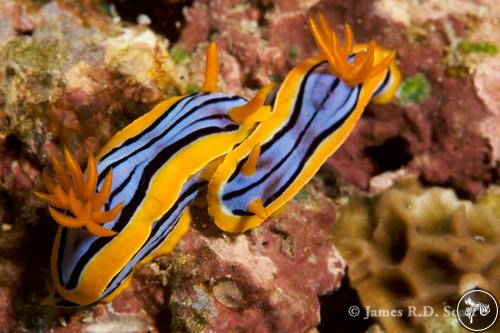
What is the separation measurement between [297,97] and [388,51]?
52.6 inches

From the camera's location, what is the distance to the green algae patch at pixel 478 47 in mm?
4727

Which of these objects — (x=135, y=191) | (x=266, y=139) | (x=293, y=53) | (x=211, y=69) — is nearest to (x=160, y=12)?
(x=293, y=53)

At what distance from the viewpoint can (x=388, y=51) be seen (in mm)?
4738

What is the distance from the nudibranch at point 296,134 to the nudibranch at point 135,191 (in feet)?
0.54

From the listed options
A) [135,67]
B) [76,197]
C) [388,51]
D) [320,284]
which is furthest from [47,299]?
[388,51]

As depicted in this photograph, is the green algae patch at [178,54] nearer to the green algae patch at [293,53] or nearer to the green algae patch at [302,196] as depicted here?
the green algae patch at [293,53]

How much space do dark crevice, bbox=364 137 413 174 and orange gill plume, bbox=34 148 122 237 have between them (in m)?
3.01

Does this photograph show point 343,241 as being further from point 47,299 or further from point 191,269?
point 47,299

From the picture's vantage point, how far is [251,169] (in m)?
3.55

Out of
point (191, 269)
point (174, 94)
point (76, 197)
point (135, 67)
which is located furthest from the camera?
point (174, 94)

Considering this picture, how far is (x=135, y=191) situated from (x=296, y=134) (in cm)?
135

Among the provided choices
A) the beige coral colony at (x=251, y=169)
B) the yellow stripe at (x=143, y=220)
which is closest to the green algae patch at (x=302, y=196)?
the beige coral colony at (x=251, y=169)

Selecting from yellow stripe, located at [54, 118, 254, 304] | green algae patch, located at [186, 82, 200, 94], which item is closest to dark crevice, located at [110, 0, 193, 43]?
green algae patch, located at [186, 82, 200, 94]

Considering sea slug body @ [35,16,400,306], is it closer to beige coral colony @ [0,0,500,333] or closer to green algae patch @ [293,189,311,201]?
beige coral colony @ [0,0,500,333]
